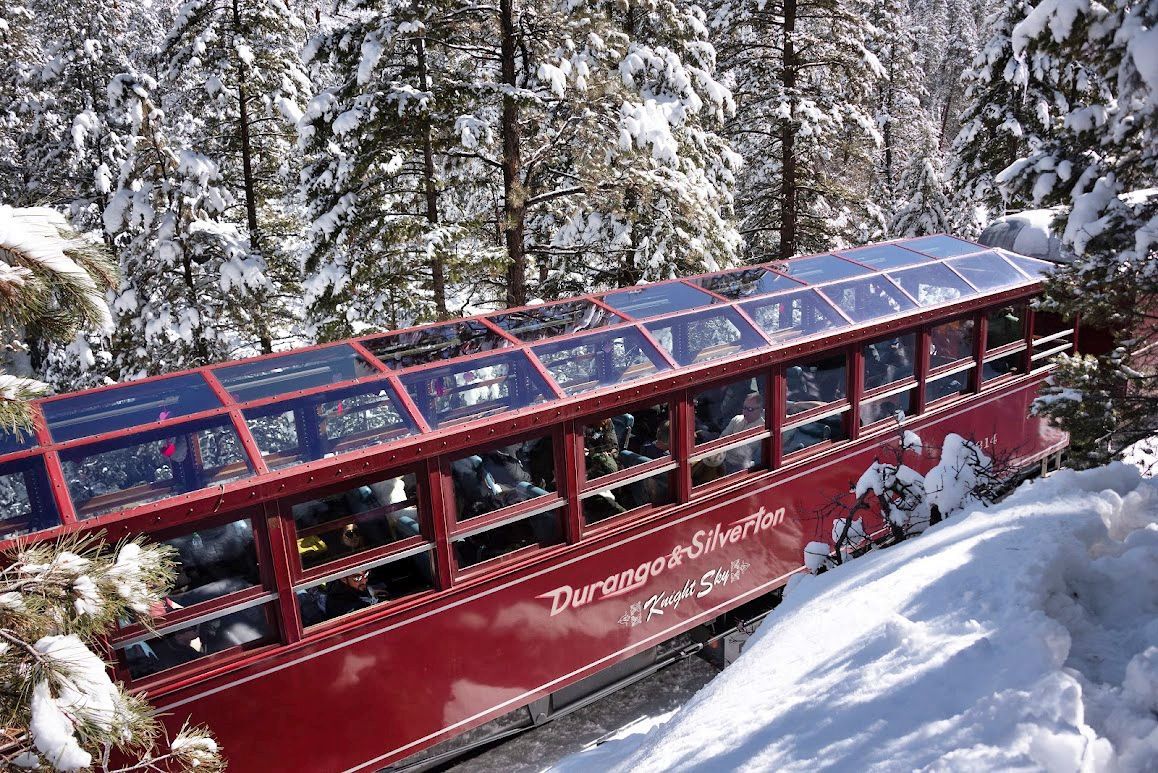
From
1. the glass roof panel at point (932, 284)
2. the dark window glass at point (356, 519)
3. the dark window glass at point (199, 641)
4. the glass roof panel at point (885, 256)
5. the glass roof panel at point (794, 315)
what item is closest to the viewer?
the dark window glass at point (199, 641)

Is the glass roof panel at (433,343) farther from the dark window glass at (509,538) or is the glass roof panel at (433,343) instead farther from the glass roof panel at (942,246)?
the glass roof panel at (942,246)

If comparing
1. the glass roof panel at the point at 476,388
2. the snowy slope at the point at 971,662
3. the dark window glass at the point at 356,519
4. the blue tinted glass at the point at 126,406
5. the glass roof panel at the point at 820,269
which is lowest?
the dark window glass at the point at 356,519

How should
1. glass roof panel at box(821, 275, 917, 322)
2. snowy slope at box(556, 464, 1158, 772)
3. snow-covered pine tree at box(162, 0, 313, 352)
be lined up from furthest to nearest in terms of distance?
snow-covered pine tree at box(162, 0, 313, 352) < glass roof panel at box(821, 275, 917, 322) < snowy slope at box(556, 464, 1158, 772)

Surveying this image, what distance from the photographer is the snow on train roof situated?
5.32m

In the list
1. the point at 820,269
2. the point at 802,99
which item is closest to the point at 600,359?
the point at 820,269

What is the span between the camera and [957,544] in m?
4.73

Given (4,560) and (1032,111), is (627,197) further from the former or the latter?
(1032,111)

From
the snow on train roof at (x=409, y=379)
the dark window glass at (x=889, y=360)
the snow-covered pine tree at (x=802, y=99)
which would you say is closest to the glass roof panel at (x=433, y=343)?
the snow on train roof at (x=409, y=379)

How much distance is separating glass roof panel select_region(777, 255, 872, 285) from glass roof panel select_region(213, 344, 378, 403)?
519 cm

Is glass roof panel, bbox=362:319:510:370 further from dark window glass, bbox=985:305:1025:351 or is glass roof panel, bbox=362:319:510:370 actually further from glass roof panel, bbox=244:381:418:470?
dark window glass, bbox=985:305:1025:351

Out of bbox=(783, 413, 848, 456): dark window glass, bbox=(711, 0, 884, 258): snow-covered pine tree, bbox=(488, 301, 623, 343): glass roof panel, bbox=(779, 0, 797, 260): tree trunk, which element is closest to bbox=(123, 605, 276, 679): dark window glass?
bbox=(488, 301, 623, 343): glass roof panel

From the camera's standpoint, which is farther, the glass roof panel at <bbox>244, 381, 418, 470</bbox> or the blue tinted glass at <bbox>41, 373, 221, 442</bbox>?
the glass roof panel at <bbox>244, 381, 418, 470</bbox>

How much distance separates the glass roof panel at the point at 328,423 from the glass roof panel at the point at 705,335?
8.83 feet

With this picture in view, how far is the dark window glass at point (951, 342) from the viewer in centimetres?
953
